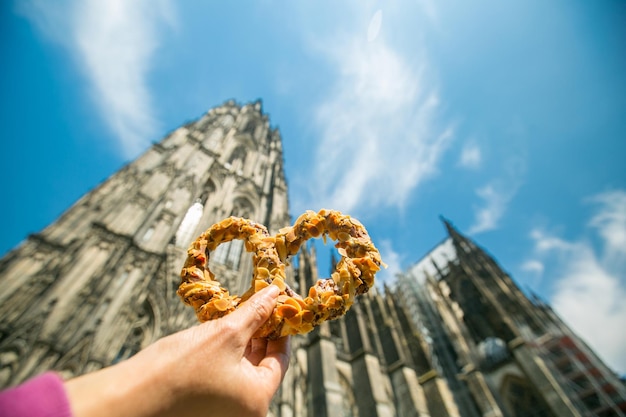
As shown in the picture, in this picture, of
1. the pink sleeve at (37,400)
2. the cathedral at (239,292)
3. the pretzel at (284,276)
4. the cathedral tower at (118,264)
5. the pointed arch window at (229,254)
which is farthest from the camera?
the pointed arch window at (229,254)

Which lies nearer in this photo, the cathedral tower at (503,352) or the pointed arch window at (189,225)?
the pointed arch window at (189,225)

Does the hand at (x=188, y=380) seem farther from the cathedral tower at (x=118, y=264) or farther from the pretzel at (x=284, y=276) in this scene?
the cathedral tower at (x=118, y=264)

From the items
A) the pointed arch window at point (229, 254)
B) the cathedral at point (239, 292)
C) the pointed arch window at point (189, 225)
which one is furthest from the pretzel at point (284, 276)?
the pointed arch window at point (229, 254)

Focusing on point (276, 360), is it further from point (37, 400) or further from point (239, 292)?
point (239, 292)

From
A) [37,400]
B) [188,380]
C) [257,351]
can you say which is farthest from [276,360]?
[37,400]

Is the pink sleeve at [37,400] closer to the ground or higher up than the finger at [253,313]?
closer to the ground

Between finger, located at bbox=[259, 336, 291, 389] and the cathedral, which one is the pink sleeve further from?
the cathedral

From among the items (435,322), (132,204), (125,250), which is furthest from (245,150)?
(435,322)

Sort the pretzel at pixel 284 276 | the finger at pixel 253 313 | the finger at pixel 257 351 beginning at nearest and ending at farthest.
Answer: the finger at pixel 253 313 < the finger at pixel 257 351 < the pretzel at pixel 284 276

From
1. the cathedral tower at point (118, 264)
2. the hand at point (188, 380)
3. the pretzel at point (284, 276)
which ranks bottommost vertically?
the hand at point (188, 380)
